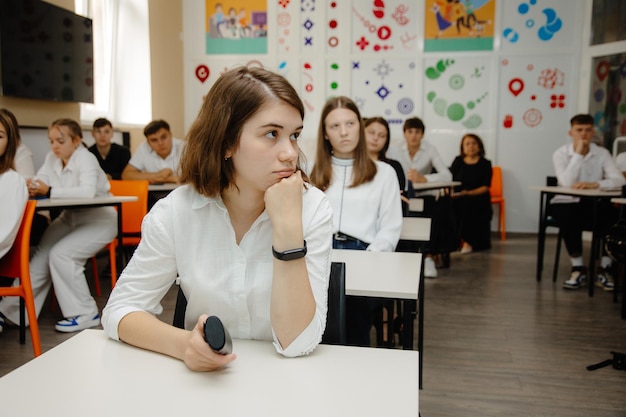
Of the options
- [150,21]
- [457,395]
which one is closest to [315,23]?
[150,21]

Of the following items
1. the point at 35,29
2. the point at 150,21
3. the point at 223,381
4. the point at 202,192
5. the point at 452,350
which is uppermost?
the point at 150,21

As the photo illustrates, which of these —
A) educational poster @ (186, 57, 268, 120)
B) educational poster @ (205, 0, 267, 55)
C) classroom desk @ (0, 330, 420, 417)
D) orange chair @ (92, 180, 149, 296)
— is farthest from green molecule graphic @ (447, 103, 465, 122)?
classroom desk @ (0, 330, 420, 417)

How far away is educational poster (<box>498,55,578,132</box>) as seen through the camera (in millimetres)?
6902

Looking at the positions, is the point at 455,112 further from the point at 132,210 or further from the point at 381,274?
the point at 381,274

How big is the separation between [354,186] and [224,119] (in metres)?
1.72

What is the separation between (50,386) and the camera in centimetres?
89

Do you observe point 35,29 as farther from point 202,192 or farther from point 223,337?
point 223,337

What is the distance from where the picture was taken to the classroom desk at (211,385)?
83cm

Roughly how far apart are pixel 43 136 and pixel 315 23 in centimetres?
402

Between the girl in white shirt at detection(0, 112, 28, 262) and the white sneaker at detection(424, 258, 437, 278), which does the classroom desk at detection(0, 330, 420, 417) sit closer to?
the girl in white shirt at detection(0, 112, 28, 262)

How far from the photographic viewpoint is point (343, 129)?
2801mm

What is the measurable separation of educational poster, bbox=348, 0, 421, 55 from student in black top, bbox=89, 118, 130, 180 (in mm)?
→ 3580

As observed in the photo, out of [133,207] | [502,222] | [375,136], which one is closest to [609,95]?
[502,222]

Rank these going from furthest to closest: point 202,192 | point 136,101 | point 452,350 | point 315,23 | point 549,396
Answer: point 315,23 < point 136,101 < point 452,350 < point 549,396 < point 202,192
